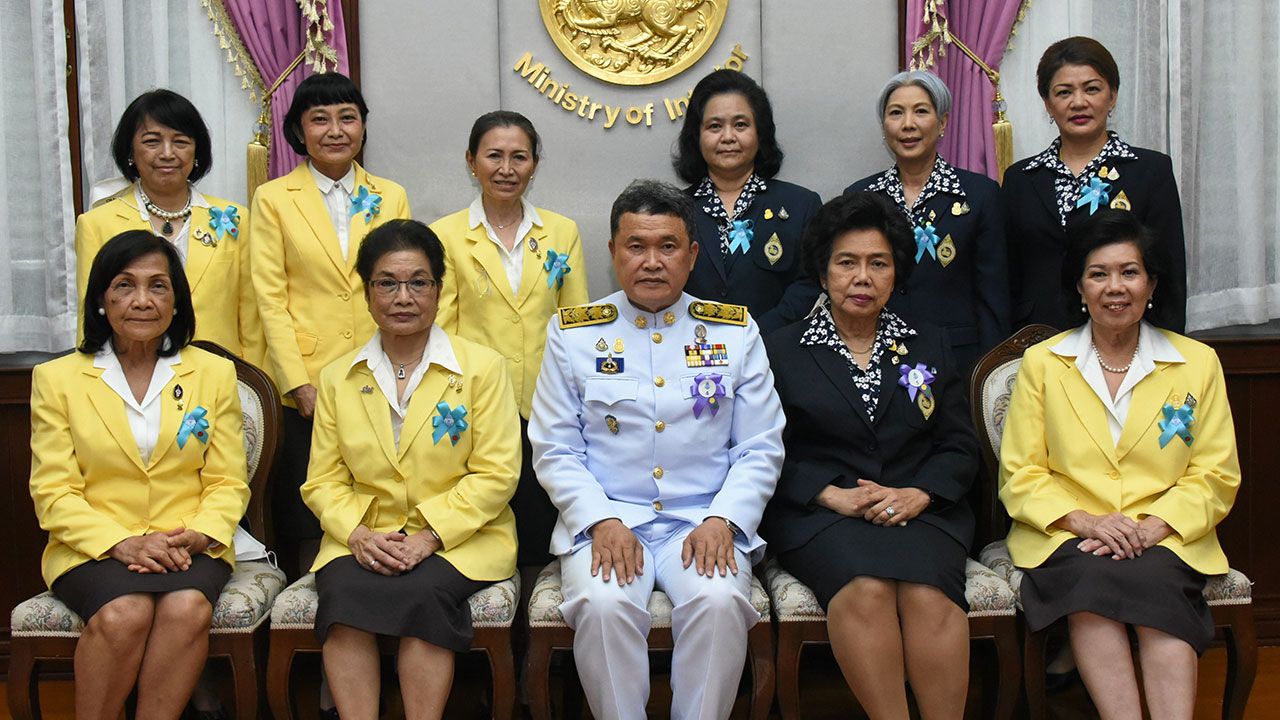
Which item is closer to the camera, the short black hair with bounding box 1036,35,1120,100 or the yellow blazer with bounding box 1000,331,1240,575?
the yellow blazer with bounding box 1000,331,1240,575

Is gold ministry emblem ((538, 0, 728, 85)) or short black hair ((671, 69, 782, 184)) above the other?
gold ministry emblem ((538, 0, 728, 85))

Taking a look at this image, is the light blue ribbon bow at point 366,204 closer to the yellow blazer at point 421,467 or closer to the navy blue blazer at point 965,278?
the yellow blazer at point 421,467

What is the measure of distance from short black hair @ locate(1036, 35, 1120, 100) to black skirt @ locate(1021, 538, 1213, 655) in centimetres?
144

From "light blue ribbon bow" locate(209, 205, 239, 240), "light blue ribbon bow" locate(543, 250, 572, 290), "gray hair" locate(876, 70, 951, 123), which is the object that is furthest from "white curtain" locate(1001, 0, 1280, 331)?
"light blue ribbon bow" locate(209, 205, 239, 240)

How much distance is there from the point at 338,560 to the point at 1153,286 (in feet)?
7.24

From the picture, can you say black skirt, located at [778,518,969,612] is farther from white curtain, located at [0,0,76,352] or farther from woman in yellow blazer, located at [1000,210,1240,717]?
white curtain, located at [0,0,76,352]

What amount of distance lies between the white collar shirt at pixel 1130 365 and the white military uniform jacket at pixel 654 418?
798 mm

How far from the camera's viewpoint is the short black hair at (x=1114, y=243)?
9.88 ft

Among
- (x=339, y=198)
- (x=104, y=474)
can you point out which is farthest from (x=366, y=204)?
(x=104, y=474)

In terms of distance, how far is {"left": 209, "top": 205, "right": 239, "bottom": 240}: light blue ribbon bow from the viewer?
11.6 ft

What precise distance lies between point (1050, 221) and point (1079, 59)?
1.58 ft

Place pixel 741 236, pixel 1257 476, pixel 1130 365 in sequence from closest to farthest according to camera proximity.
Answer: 1. pixel 1130 365
2. pixel 741 236
3. pixel 1257 476

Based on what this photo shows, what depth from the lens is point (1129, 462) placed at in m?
3.00

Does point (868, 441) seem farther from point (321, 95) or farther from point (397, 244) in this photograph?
point (321, 95)
